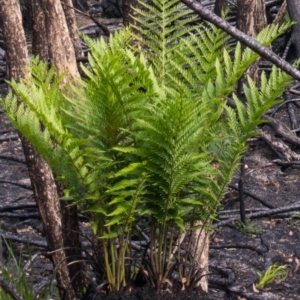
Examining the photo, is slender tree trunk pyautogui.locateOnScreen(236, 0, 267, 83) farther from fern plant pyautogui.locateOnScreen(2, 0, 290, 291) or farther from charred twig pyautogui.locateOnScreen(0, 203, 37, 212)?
fern plant pyautogui.locateOnScreen(2, 0, 290, 291)

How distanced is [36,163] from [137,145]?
4.35ft

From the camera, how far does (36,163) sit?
3.25 meters

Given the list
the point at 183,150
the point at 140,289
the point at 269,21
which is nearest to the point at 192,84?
the point at 183,150

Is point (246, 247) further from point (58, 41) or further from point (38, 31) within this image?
point (58, 41)

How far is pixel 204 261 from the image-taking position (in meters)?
2.59

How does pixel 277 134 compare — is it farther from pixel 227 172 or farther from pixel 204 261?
pixel 227 172

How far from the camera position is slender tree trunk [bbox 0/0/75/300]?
3057 mm

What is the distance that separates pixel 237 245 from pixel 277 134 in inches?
36.6

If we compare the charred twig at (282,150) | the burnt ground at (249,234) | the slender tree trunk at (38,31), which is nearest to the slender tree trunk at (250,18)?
the charred twig at (282,150)

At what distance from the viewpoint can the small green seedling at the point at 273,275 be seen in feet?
13.0

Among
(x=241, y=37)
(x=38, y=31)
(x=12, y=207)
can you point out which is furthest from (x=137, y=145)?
(x=12, y=207)

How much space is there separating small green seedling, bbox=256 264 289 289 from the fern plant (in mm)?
1847

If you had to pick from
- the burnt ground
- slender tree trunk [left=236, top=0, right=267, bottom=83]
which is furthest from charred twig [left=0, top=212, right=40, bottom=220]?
slender tree trunk [left=236, top=0, right=267, bottom=83]

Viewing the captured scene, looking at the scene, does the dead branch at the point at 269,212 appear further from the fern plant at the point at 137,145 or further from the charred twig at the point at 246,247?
the fern plant at the point at 137,145
